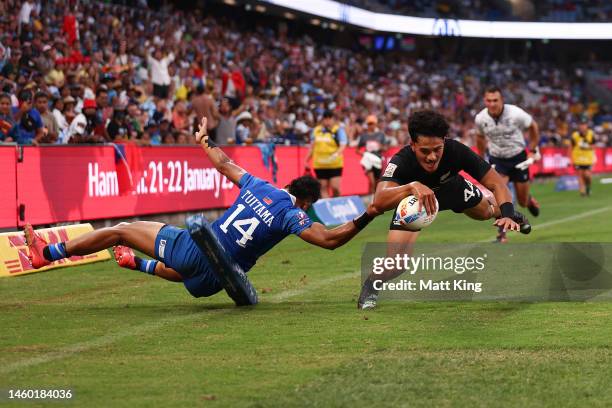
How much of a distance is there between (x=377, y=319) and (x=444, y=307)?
3.04 ft

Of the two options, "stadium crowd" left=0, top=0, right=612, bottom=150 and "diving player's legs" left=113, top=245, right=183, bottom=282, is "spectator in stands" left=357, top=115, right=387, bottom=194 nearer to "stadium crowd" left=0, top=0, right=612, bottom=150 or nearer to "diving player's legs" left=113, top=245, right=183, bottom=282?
"stadium crowd" left=0, top=0, right=612, bottom=150

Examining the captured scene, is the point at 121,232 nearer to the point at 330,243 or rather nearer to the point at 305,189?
the point at 305,189

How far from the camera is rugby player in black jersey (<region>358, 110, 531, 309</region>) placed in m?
8.80

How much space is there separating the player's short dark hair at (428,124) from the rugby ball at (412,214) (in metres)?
0.62

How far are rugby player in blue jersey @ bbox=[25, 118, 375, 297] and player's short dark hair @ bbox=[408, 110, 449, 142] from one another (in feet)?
3.21

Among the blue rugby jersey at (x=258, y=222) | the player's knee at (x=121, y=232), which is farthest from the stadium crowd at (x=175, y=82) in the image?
the blue rugby jersey at (x=258, y=222)

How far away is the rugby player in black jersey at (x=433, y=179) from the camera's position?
28.9 feet

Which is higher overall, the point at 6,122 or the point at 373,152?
the point at 6,122

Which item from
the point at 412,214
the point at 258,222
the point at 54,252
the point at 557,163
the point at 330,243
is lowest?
the point at 557,163

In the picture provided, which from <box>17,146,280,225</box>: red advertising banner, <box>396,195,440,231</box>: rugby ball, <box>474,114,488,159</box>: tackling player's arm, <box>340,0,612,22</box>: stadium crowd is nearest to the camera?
<box>396,195,440,231</box>: rugby ball

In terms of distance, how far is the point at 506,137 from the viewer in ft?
51.0

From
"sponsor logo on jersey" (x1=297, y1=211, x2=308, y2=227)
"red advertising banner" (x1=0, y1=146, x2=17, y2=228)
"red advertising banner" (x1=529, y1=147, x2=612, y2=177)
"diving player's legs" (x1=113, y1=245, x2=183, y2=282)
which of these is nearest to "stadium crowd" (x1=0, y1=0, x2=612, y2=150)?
"red advertising banner" (x1=0, y1=146, x2=17, y2=228)

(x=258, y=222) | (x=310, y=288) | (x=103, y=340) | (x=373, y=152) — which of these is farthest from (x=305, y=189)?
(x=373, y=152)

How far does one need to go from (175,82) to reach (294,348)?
19.1 meters
